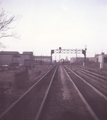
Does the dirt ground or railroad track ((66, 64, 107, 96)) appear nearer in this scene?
the dirt ground

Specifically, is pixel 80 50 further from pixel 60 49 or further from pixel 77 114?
pixel 77 114

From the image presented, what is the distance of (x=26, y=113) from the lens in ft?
21.4

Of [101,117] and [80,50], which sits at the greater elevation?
[80,50]

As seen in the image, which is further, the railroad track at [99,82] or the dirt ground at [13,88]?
the railroad track at [99,82]

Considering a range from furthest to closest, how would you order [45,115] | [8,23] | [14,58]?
[14,58] → [8,23] → [45,115]

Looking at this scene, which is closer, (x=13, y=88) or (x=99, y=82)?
(x=13, y=88)

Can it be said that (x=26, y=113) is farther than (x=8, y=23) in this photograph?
No

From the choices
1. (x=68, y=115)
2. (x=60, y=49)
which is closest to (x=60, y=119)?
(x=68, y=115)

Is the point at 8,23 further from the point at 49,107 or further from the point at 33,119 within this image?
the point at 33,119

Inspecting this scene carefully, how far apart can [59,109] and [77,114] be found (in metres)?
1.06

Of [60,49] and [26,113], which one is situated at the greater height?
[60,49]

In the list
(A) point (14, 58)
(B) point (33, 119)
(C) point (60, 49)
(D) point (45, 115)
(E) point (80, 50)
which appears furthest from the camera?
(A) point (14, 58)

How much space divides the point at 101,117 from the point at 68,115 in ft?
4.50

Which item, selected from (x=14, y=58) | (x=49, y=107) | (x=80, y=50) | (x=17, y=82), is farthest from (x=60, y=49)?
(x=49, y=107)
